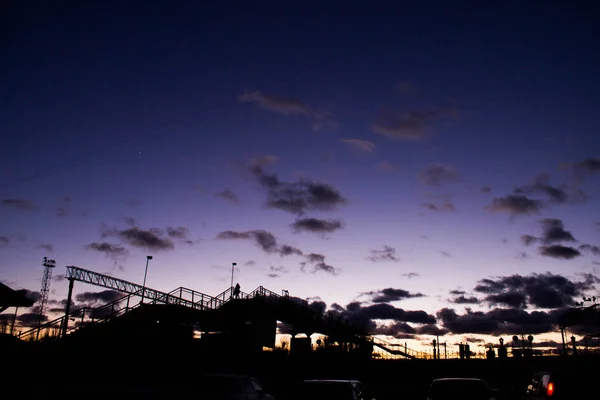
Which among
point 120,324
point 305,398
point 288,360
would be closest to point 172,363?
point 120,324

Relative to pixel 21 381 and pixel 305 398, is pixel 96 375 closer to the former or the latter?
pixel 21 381

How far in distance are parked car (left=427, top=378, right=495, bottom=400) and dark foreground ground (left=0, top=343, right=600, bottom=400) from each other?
275 cm

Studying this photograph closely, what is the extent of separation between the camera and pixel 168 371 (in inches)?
1020

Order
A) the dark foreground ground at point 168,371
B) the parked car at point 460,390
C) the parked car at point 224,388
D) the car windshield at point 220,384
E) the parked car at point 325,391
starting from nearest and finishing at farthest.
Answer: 1. the parked car at point 460,390
2. the parked car at point 325,391
3. the parked car at point 224,388
4. the car windshield at point 220,384
5. the dark foreground ground at point 168,371

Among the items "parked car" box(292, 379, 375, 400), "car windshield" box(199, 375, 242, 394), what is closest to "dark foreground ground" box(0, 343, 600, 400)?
"car windshield" box(199, 375, 242, 394)

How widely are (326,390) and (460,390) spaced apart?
3.52m

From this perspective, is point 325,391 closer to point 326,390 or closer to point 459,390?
point 326,390

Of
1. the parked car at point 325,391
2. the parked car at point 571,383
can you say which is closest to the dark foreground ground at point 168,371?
the parked car at point 571,383

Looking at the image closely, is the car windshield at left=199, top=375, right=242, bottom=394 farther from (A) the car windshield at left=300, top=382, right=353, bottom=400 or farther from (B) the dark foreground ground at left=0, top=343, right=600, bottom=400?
(A) the car windshield at left=300, top=382, right=353, bottom=400

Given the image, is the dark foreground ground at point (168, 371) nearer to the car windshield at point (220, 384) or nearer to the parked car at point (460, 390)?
the car windshield at point (220, 384)

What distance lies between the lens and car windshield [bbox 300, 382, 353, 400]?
468 inches

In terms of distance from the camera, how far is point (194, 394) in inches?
494

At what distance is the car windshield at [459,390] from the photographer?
452 inches

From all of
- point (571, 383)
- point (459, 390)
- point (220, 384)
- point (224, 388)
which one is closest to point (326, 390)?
point (224, 388)
